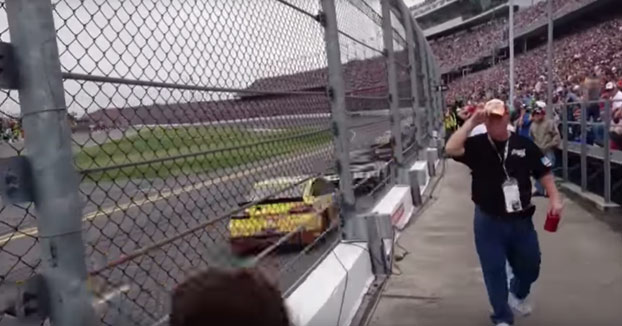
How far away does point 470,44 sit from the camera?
2955 inches

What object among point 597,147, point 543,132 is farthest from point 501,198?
point 543,132

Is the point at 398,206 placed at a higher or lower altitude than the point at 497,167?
lower

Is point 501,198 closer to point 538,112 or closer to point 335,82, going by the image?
point 335,82

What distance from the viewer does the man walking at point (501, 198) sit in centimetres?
467

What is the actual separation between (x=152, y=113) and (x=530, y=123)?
11.3 metres

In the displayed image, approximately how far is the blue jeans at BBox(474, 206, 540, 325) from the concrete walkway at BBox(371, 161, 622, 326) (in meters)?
0.28

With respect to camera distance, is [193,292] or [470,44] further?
[470,44]

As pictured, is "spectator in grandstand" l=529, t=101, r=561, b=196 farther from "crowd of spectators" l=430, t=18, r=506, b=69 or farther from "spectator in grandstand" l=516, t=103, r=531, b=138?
"crowd of spectators" l=430, t=18, r=506, b=69

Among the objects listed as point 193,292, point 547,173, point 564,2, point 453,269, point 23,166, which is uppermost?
point 564,2

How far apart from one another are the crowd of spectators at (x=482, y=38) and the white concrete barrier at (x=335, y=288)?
→ 59287mm

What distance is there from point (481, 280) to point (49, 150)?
4862 mm

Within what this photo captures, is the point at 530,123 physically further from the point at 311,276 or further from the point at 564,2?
the point at 564,2

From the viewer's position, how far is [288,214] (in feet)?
15.7

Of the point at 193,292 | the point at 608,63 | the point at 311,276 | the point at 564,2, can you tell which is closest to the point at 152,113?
the point at 193,292
